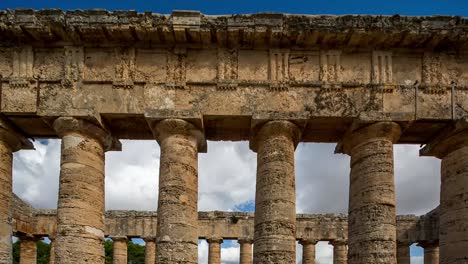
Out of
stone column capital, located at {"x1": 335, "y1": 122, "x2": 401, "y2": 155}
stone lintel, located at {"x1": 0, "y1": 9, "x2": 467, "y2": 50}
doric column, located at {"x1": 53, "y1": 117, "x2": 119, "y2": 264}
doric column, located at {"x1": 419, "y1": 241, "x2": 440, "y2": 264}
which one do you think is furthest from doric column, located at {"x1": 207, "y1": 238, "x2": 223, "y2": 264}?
Answer: stone lintel, located at {"x1": 0, "y1": 9, "x2": 467, "y2": 50}

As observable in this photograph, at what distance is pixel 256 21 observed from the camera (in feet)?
53.5

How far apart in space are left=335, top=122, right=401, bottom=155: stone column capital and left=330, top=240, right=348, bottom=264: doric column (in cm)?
1700

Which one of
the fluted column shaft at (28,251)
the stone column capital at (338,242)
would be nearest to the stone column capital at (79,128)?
the fluted column shaft at (28,251)

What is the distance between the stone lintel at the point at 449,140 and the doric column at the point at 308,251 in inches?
636

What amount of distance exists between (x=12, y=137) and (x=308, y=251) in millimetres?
20817

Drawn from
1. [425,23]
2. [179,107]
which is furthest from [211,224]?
[425,23]

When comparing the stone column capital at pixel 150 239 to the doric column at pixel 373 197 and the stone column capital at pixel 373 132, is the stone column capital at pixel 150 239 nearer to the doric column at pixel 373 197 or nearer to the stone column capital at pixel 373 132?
the doric column at pixel 373 197

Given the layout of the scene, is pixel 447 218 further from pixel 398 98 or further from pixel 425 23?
pixel 425 23

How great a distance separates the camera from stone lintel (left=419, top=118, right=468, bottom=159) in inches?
656

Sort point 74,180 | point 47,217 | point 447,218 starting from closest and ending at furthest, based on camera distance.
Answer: point 74,180 → point 447,218 → point 47,217

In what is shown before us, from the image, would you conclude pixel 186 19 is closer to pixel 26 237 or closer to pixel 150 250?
pixel 150 250

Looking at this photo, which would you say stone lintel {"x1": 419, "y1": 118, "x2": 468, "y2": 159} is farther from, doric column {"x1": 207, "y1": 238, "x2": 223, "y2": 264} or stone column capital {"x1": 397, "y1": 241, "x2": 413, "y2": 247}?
doric column {"x1": 207, "y1": 238, "x2": 223, "y2": 264}

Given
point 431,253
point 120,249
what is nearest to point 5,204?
point 120,249

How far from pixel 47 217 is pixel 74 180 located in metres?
18.9
